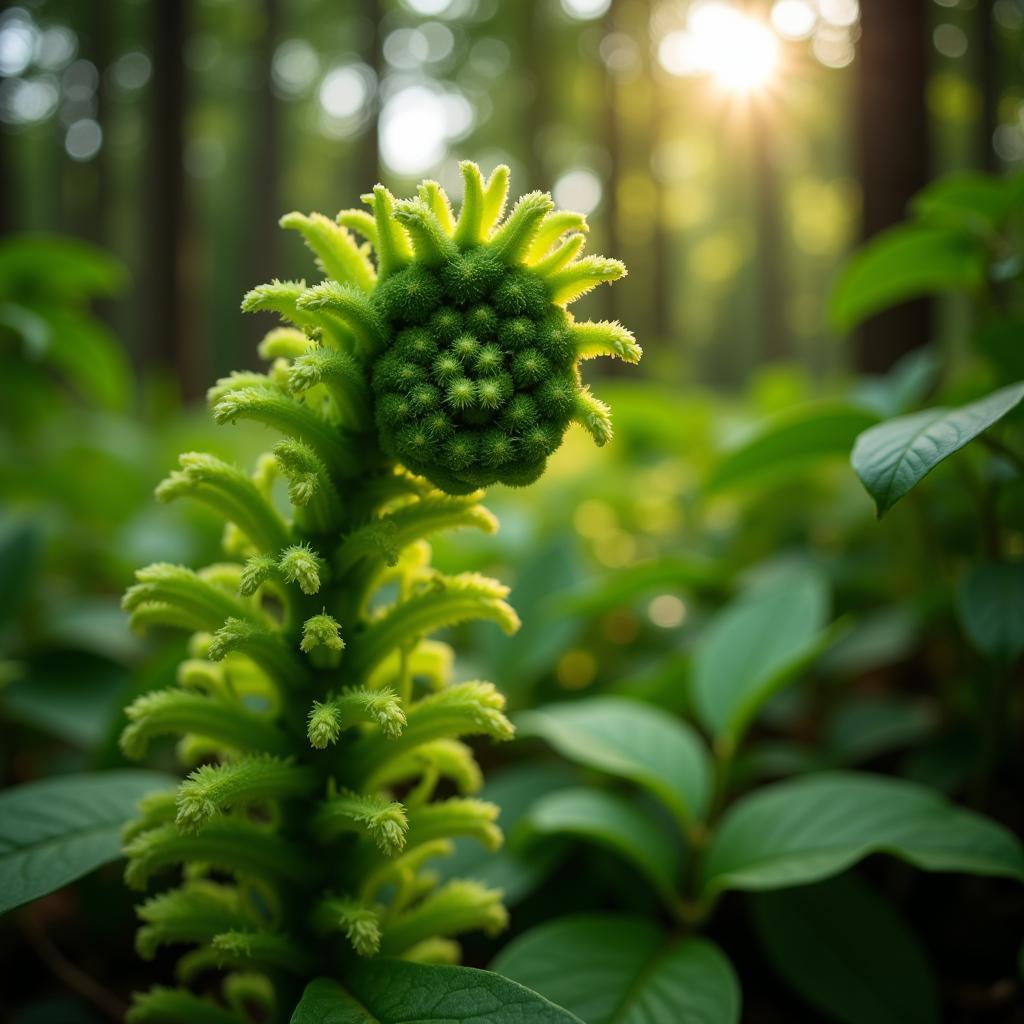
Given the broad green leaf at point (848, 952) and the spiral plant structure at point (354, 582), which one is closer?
the spiral plant structure at point (354, 582)

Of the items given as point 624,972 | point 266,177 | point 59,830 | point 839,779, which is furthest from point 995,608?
point 266,177

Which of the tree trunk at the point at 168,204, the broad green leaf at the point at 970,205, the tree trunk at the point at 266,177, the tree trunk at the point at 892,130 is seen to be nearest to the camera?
the broad green leaf at the point at 970,205

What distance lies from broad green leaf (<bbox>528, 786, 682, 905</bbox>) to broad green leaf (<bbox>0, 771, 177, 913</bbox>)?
69 centimetres

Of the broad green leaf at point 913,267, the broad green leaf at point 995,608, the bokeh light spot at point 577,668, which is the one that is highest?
the broad green leaf at point 913,267

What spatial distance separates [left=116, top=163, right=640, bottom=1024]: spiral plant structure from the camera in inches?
40.6

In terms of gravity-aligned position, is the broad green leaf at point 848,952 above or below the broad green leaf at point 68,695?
below

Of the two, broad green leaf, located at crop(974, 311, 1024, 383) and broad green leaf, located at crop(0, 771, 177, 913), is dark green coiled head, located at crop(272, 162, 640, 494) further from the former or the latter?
broad green leaf, located at crop(974, 311, 1024, 383)

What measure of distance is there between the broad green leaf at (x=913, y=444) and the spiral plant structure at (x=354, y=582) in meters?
0.39

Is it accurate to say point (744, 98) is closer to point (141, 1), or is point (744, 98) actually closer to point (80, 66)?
point (141, 1)

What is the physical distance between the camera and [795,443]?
5.71 feet

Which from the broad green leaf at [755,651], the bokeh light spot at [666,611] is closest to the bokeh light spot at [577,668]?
the bokeh light spot at [666,611]

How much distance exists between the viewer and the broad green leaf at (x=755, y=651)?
1.75 metres

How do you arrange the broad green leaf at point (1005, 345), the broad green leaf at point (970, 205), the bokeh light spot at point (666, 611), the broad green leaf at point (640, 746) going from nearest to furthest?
the broad green leaf at point (640, 746) → the broad green leaf at point (1005, 345) → the broad green leaf at point (970, 205) → the bokeh light spot at point (666, 611)

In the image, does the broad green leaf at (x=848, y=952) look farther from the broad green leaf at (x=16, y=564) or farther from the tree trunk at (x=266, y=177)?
the tree trunk at (x=266, y=177)
